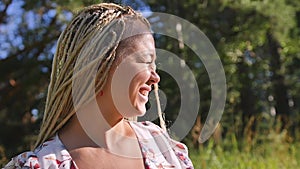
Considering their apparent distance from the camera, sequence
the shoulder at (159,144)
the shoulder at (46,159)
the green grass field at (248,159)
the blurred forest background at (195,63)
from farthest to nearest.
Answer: the blurred forest background at (195,63) → the green grass field at (248,159) → the shoulder at (159,144) → the shoulder at (46,159)

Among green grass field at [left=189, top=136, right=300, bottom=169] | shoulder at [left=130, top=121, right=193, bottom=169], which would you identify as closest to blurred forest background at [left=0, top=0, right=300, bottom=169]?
green grass field at [left=189, top=136, right=300, bottom=169]

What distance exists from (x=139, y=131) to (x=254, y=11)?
535 cm

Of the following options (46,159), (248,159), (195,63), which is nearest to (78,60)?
(46,159)

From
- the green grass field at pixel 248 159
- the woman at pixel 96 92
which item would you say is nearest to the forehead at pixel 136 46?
the woman at pixel 96 92

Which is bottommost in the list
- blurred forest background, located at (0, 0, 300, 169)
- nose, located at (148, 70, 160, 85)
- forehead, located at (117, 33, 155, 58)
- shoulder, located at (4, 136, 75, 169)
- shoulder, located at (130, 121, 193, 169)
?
blurred forest background, located at (0, 0, 300, 169)

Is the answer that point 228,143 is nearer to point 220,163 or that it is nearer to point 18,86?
point 220,163

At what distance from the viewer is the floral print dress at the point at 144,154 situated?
45.8 inches

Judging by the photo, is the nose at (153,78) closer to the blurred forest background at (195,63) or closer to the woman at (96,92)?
the woman at (96,92)

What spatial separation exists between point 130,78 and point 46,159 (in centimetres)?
24

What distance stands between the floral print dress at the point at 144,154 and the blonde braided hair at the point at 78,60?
0.18ft

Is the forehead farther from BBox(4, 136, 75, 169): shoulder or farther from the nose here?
BBox(4, 136, 75, 169): shoulder

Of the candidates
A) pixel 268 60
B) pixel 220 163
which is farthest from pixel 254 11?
pixel 268 60

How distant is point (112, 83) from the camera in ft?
3.97

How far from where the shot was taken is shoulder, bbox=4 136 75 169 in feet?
3.79
